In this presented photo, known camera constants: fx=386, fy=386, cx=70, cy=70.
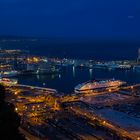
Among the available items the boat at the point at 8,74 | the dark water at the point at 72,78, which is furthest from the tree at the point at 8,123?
the boat at the point at 8,74

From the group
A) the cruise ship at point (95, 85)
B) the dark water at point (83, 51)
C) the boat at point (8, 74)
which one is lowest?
the cruise ship at point (95, 85)

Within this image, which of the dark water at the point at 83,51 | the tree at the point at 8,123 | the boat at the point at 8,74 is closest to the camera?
the tree at the point at 8,123

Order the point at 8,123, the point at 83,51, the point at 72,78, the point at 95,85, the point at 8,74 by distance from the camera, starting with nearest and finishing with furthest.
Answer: the point at 8,123 → the point at 95,85 → the point at 72,78 → the point at 8,74 → the point at 83,51

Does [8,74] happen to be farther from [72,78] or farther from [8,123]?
[8,123]

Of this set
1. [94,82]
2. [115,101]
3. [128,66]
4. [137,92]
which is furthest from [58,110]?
[128,66]

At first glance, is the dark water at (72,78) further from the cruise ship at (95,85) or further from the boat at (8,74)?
the boat at (8,74)

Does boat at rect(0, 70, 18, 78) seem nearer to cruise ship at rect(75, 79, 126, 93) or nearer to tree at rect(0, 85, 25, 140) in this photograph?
cruise ship at rect(75, 79, 126, 93)

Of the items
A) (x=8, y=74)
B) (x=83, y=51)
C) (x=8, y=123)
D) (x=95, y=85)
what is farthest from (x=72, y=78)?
(x=83, y=51)

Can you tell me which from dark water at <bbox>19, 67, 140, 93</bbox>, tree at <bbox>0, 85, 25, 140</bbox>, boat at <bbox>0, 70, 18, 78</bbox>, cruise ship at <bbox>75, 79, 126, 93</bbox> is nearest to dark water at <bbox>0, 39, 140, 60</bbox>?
dark water at <bbox>19, 67, 140, 93</bbox>

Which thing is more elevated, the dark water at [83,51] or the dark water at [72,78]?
the dark water at [83,51]

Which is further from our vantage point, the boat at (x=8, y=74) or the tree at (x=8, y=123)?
the boat at (x=8, y=74)
